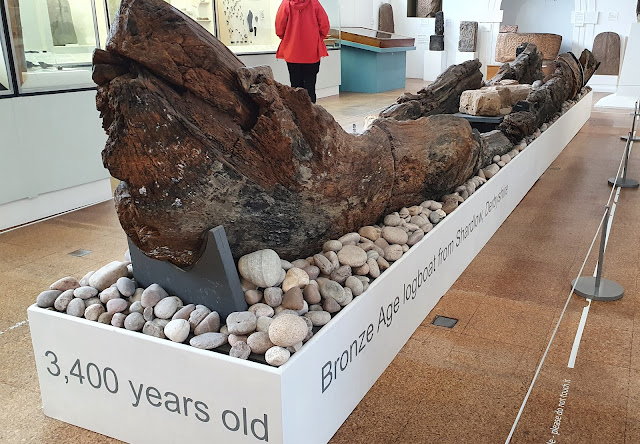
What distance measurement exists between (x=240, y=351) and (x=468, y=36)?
15944 millimetres

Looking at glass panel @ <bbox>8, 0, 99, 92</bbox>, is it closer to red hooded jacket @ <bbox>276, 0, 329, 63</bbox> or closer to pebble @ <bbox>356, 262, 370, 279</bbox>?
red hooded jacket @ <bbox>276, 0, 329, 63</bbox>

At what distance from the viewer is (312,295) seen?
7.95 feet

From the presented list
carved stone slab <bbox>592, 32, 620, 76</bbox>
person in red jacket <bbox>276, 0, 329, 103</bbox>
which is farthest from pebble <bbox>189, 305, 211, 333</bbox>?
carved stone slab <bbox>592, 32, 620, 76</bbox>

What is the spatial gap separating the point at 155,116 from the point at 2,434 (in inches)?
52.3

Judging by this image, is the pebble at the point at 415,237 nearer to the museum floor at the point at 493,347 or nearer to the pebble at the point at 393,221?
the pebble at the point at 393,221

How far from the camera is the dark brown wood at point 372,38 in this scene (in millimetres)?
13406

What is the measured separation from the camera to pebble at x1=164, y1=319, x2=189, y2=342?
7.21 feet

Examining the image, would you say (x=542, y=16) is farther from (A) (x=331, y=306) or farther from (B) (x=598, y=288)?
(A) (x=331, y=306)

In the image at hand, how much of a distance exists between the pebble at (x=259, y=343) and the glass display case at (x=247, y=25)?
312 inches

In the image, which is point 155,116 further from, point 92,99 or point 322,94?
point 322,94

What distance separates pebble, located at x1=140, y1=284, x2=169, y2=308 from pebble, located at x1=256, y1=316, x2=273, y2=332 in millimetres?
477

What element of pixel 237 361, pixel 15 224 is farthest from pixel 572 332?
pixel 15 224

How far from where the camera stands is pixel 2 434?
92.7 inches

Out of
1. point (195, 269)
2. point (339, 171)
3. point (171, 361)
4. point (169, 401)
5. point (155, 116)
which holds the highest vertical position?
point (155, 116)
